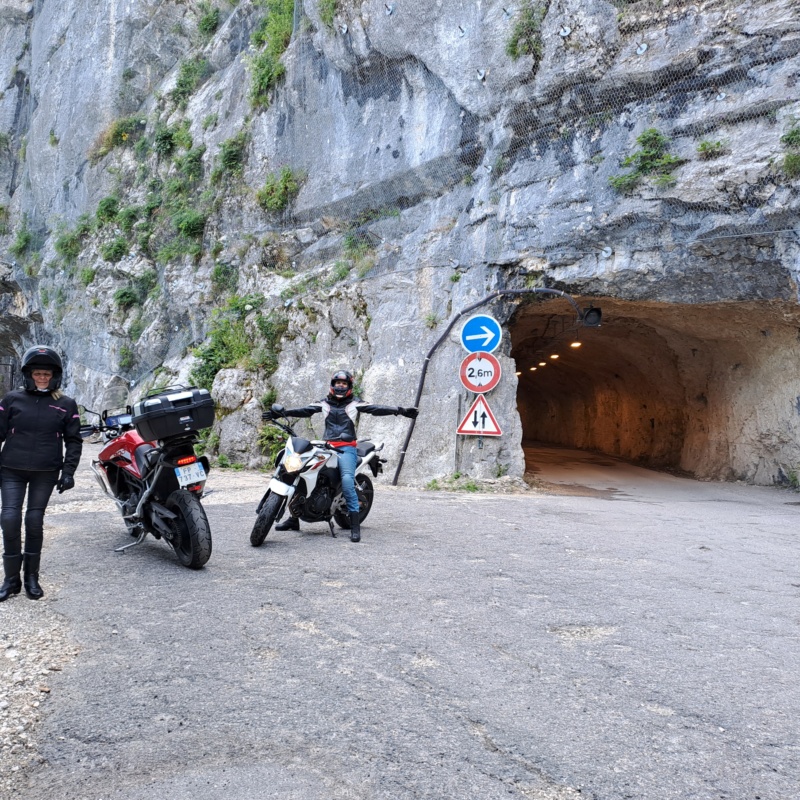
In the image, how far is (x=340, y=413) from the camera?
258 inches

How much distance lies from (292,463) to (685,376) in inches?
519

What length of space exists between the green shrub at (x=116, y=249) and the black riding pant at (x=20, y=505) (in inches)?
758

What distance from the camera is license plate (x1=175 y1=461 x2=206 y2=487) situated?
4953 millimetres

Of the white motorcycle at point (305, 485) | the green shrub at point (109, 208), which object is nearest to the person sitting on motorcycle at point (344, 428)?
the white motorcycle at point (305, 485)

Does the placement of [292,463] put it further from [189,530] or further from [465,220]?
[465,220]

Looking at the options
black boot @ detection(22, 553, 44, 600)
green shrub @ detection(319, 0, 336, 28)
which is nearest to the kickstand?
black boot @ detection(22, 553, 44, 600)

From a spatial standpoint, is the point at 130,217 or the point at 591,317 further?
the point at 130,217

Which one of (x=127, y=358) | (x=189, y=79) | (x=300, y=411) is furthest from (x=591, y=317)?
(x=189, y=79)

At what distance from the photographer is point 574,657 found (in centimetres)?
Answer: 320

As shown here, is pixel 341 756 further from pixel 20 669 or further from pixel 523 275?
pixel 523 275

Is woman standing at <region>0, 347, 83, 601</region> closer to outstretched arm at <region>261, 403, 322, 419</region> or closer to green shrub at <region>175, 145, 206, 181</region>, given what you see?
outstretched arm at <region>261, 403, 322, 419</region>

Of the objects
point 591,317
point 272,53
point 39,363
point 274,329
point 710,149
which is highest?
point 272,53

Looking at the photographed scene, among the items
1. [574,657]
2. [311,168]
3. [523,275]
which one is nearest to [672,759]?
[574,657]

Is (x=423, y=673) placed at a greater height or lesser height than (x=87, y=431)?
lesser
